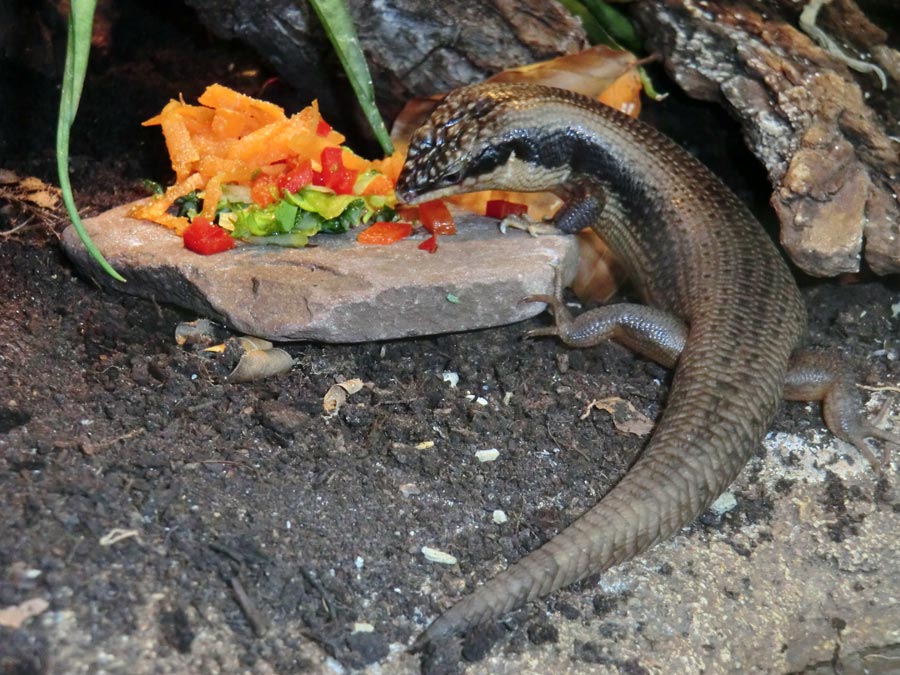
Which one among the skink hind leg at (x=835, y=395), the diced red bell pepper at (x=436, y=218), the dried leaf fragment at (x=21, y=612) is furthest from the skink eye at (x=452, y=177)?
the dried leaf fragment at (x=21, y=612)

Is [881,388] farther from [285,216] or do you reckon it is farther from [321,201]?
[285,216]

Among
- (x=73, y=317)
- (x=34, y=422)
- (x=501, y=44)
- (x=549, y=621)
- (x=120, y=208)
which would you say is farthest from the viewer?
(x=501, y=44)

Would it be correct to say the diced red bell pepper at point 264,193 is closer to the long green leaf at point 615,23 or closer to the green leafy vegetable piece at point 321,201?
the green leafy vegetable piece at point 321,201

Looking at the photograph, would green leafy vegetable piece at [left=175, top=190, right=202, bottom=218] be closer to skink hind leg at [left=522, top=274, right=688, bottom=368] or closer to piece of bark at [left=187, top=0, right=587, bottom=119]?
piece of bark at [left=187, top=0, right=587, bottom=119]

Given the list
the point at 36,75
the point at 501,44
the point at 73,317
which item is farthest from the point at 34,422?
the point at 501,44

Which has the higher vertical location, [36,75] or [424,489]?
[36,75]

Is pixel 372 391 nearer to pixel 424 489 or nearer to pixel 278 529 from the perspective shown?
pixel 424 489

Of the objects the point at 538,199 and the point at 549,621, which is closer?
the point at 549,621
